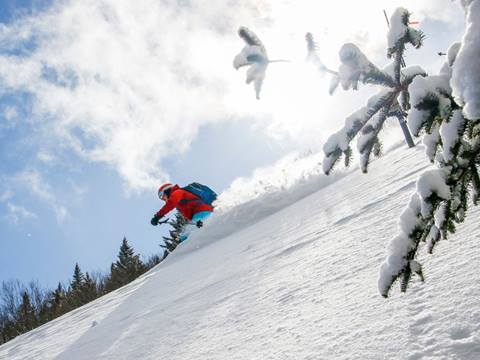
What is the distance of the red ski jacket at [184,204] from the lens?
10.2m

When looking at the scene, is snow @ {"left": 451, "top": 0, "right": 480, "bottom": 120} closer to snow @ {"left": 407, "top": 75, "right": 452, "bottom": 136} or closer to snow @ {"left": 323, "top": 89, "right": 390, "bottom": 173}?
snow @ {"left": 407, "top": 75, "right": 452, "bottom": 136}

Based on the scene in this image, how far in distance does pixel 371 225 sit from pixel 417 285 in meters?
1.34

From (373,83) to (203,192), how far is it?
10.3m

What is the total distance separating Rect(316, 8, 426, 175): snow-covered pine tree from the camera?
1.19m

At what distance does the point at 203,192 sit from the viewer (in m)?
11.4

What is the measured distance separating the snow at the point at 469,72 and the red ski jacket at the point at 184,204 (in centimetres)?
964

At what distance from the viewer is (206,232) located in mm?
9531

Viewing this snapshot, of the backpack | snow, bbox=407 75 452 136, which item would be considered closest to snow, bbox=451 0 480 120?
snow, bbox=407 75 452 136

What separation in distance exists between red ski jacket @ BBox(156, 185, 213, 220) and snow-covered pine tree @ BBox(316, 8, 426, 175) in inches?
360

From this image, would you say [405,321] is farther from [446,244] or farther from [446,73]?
[446,73]

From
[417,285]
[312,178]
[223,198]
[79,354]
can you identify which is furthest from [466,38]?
[223,198]

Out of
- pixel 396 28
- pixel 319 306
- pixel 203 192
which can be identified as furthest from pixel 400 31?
pixel 203 192

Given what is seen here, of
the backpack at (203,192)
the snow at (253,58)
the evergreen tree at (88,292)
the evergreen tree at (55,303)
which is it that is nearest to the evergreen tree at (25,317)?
the evergreen tree at (55,303)

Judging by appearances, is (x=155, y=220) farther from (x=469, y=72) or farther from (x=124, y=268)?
(x=124, y=268)
